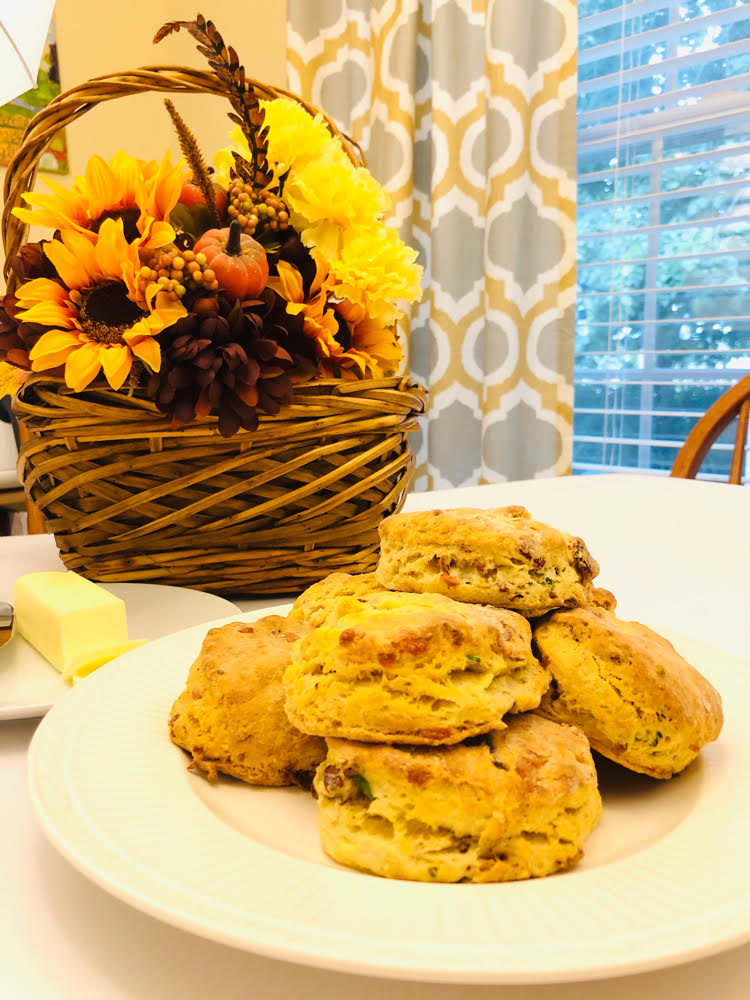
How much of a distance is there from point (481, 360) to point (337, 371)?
6.68 ft

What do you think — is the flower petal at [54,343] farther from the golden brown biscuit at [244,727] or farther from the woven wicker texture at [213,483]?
the golden brown biscuit at [244,727]

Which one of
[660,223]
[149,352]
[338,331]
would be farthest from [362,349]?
[660,223]

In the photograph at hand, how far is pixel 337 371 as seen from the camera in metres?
1.00

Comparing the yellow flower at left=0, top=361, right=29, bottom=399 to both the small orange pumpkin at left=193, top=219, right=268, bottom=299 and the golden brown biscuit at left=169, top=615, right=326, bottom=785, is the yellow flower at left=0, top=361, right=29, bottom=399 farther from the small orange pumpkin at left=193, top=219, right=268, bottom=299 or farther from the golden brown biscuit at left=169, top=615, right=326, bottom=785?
the golden brown biscuit at left=169, top=615, right=326, bottom=785

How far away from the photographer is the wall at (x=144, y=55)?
3480 mm

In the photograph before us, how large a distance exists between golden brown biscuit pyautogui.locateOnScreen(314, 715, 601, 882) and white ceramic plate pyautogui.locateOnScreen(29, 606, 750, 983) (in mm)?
22

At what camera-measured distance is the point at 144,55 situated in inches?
150

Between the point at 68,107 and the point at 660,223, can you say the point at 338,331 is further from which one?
the point at 660,223

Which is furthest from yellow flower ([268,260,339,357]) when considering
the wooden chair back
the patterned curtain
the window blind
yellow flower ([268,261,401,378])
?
the window blind

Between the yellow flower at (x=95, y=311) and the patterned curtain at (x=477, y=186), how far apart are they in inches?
83.0

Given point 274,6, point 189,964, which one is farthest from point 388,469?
point 274,6

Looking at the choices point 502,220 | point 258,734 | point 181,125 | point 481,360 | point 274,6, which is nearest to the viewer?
point 258,734

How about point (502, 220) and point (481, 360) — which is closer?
point (502, 220)

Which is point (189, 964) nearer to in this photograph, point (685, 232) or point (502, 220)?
point (502, 220)
